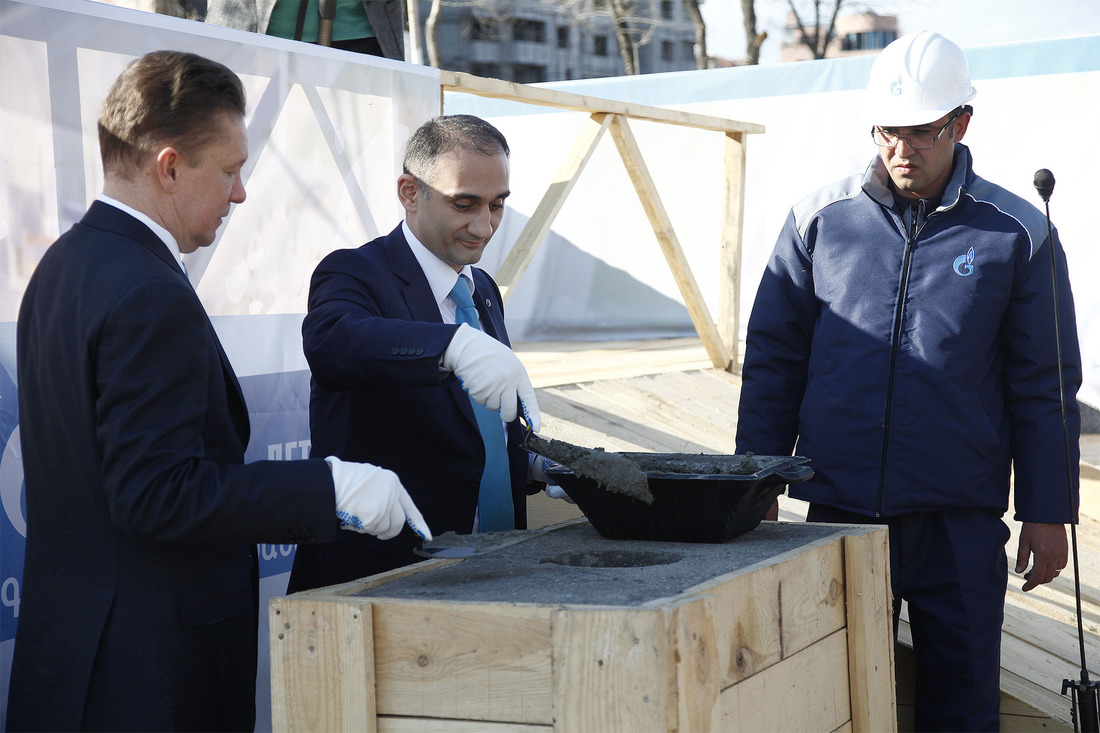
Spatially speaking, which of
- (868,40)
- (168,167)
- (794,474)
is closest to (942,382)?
(794,474)

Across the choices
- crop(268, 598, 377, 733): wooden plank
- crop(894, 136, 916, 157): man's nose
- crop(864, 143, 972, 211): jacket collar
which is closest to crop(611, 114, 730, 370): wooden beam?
crop(864, 143, 972, 211): jacket collar

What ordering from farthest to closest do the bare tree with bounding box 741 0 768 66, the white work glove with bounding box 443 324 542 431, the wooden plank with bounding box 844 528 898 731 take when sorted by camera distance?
the bare tree with bounding box 741 0 768 66, the wooden plank with bounding box 844 528 898 731, the white work glove with bounding box 443 324 542 431

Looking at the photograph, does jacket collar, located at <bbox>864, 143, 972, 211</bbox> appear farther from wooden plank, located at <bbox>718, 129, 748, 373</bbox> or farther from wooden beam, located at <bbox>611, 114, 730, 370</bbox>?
wooden plank, located at <bbox>718, 129, 748, 373</bbox>

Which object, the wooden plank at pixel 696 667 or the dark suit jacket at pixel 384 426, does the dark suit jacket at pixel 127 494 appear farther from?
the wooden plank at pixel 696 667

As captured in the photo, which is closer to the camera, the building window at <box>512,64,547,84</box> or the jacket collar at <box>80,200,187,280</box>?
the jacket collar at <box>80,200,187,280</box>

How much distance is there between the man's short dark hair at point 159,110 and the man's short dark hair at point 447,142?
0.64m

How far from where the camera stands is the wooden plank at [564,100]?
3605 mm

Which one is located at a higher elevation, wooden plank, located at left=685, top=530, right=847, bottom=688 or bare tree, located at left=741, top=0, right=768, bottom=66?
bare tree, located at left=741, top=0, right=768, bottom=66

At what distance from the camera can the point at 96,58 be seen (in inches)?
96.0

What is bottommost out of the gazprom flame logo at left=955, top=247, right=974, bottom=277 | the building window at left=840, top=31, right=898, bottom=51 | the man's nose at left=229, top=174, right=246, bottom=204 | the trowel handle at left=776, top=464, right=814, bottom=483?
the trowel handle at left=776, top=464, right=814, bottom=483

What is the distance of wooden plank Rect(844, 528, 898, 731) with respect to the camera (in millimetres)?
1926

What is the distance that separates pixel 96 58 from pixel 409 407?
45.8 inches

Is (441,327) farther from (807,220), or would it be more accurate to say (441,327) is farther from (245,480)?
(807,220)

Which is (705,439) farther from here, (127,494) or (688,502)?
(127,494)
